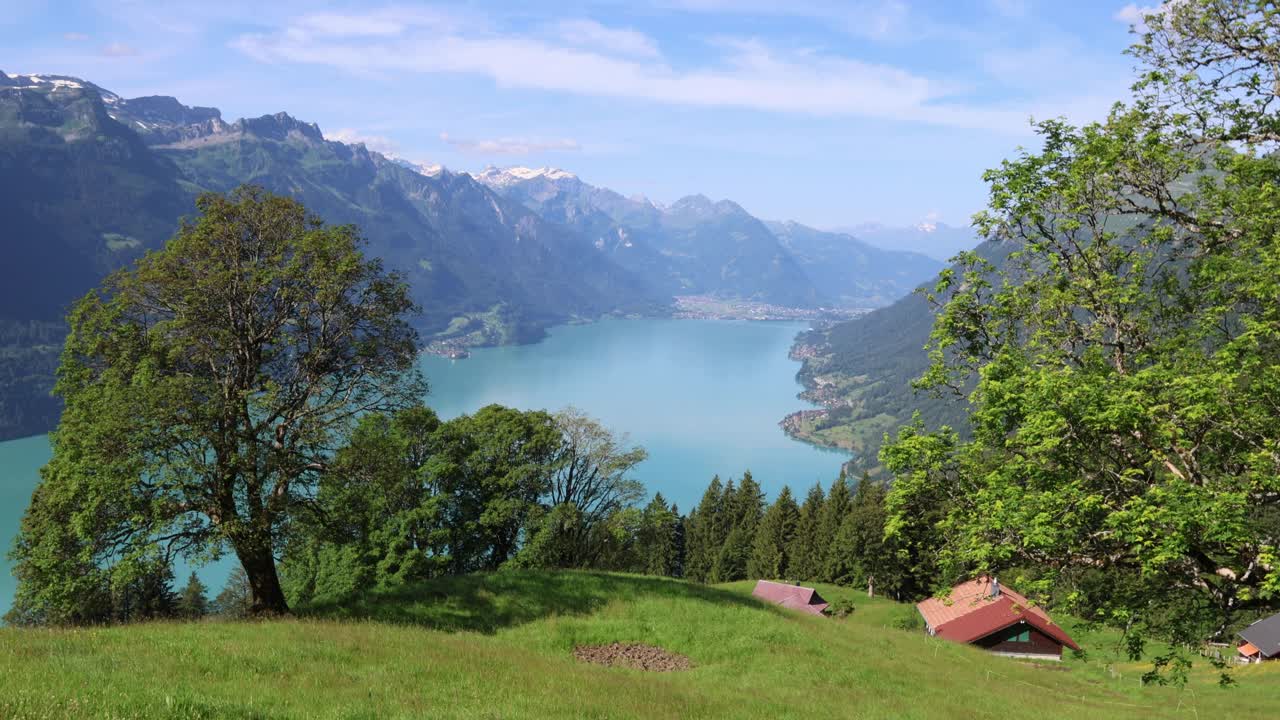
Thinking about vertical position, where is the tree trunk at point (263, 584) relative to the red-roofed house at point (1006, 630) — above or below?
above

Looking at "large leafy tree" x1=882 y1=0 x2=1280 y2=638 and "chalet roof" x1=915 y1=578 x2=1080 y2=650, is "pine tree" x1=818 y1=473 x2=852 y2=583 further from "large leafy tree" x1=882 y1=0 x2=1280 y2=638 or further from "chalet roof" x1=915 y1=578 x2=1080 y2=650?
"large leafy tree" x1=882 y1=0 x2=1280 y2=638

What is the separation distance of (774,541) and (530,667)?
80.7 m

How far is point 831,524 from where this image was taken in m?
85.9

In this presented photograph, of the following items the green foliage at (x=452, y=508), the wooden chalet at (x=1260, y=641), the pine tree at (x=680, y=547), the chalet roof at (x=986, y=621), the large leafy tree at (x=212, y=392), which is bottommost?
the pine tree at (x=680, y=547)

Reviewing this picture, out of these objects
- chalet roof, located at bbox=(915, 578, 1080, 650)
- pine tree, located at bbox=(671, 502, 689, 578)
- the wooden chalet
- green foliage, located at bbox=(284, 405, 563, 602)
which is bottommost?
pine tree, located at bbox=(671, 502, 689, 578)

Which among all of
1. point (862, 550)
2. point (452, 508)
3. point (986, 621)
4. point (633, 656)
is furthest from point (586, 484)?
point (862, 550)

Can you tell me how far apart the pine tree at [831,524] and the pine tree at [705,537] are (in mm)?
16388

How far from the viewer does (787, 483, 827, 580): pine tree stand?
8569 centimetres

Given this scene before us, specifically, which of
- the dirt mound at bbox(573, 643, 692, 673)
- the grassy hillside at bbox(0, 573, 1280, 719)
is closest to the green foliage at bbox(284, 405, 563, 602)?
the grassy hillside at bbox(0, 573, 1280, 719)

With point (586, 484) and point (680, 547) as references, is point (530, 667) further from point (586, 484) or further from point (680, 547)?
point (680, 547)

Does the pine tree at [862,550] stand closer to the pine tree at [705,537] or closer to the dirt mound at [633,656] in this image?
the pine tree at [705,537]

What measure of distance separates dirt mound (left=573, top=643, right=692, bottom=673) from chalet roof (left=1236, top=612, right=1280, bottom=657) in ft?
186

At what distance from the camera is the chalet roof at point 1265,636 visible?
5309cm

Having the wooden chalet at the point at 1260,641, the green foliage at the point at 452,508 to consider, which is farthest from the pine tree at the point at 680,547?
the wooden chalet at the point at 1260,641
